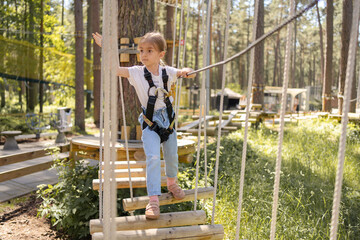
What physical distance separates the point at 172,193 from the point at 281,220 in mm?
1694

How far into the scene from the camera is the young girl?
95.0 inches

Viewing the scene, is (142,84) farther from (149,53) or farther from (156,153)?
(156,153)

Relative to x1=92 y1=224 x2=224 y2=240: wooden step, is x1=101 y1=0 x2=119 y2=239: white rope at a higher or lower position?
higher

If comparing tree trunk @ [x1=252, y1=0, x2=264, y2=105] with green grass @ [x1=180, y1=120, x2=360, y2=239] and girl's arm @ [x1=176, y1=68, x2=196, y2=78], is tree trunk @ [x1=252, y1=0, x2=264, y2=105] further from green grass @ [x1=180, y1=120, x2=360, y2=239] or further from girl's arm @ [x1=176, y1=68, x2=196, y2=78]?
girl's arm @ [x1=176, y1=68, x2=196, y2=78]

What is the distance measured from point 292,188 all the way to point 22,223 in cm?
363

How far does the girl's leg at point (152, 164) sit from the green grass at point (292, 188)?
1348 millimetres

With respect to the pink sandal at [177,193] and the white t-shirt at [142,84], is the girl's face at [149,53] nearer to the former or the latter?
the white t-shirt at [142,84]

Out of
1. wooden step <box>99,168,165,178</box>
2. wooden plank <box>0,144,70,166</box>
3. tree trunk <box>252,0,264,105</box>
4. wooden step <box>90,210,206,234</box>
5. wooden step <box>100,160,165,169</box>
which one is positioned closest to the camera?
wooden step <box>90,210,206,234</box>

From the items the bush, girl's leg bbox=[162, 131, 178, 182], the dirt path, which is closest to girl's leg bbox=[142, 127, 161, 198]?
girl's leg bbox=[162, 131, 178, 182]

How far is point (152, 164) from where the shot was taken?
93.5 inches

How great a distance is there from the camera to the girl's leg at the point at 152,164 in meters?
2.34

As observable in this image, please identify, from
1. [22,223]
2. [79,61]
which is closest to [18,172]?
[22,223]

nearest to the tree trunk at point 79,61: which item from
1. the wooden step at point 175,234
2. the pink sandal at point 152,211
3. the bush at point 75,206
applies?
the bush at point 75,206

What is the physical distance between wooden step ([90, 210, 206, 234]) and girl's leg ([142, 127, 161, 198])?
206mm
